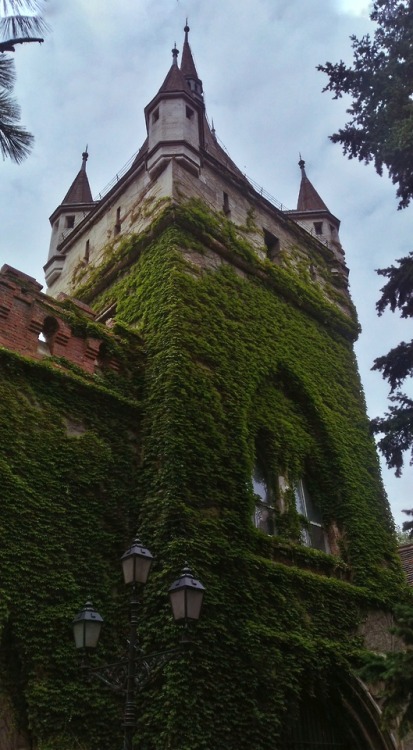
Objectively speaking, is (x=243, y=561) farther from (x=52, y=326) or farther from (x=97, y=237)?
(x=97, y=237)

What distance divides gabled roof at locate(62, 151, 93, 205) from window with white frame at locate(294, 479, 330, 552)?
39.3 ft

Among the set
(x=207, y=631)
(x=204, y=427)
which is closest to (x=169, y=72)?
(x=204, y=427)

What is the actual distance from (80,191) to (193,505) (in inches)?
560

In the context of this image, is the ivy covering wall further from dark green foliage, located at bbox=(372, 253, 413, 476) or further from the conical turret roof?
the conical turret roof

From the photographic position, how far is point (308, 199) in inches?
857

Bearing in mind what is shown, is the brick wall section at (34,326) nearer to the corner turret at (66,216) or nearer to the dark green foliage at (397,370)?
the dark green foliage at (397,370)

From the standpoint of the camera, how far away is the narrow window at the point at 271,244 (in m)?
16.9

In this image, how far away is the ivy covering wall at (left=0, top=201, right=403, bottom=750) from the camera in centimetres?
815

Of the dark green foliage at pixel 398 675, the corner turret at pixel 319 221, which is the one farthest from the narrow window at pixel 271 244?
the dark green foliage at pixel 398 675

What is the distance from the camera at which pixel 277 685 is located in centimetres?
928

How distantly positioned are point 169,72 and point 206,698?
14.9 meters

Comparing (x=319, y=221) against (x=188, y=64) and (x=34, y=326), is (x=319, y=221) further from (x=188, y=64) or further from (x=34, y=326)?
(x=34, y=326)

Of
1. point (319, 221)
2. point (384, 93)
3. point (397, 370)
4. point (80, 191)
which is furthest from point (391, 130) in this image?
point (80, 191)

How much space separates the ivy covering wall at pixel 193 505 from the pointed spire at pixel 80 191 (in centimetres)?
676
